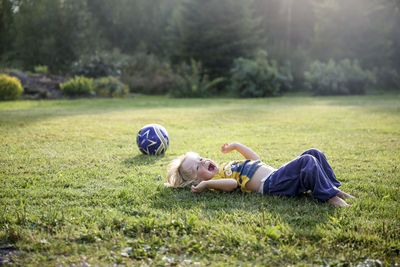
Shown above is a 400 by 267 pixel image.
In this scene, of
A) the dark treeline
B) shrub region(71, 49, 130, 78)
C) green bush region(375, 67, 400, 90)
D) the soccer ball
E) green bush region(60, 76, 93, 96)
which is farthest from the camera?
green bush region(375, 67, 400, 90)

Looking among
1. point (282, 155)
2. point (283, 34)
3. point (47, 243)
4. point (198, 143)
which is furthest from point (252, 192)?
point (283, 34)

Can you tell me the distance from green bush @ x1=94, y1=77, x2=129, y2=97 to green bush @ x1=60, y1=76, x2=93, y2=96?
38.9 inches

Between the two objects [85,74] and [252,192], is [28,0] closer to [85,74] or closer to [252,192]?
[85,74]

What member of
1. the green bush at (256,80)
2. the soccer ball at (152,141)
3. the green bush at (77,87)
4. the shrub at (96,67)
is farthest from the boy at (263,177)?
the shrub at (96,67)

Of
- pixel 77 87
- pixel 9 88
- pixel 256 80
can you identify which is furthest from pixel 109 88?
pixel 256 80

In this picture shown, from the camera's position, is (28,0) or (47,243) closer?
(47,243)

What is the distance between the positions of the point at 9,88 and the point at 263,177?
50.3 feet

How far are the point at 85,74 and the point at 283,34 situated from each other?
81.8ft

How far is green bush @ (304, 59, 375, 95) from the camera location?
75.2ft

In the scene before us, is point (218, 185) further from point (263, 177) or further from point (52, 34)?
point (52, 34)

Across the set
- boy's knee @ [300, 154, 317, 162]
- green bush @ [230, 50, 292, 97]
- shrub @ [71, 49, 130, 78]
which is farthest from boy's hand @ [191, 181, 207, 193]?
shrub @ [71, 49, 130, 78]

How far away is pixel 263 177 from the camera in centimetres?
412

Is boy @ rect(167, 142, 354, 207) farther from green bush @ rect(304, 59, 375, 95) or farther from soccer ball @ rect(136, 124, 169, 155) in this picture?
green bush @ rect(304, 59, 375, 95)

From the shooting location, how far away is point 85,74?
72.9 feet
